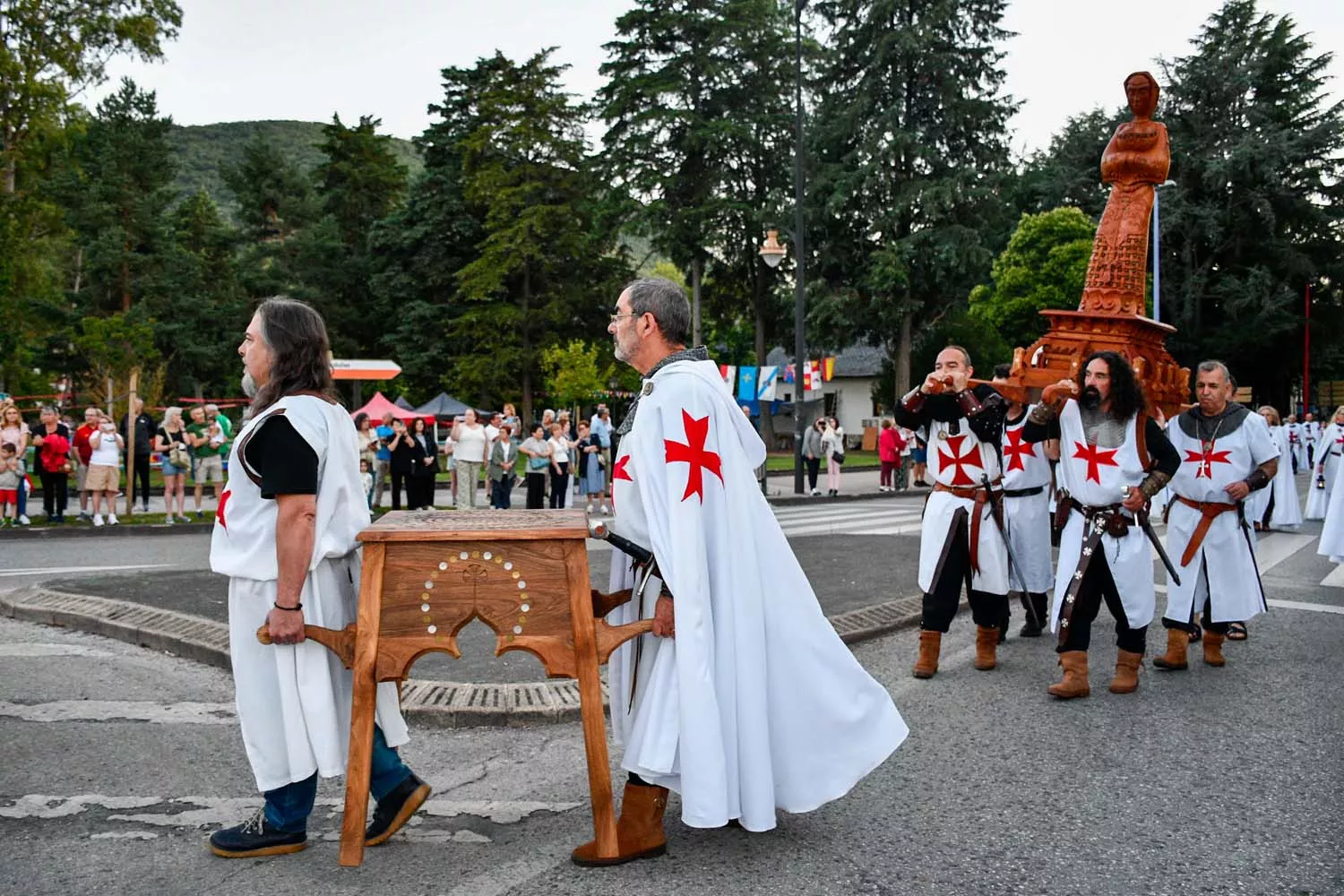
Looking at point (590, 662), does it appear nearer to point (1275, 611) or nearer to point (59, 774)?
point (59, 774)

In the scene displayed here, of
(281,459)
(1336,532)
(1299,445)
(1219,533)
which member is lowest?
(1336,532)

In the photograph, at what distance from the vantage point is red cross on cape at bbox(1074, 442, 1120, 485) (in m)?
6.21

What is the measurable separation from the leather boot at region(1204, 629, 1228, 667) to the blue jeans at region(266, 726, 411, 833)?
523 centimetres

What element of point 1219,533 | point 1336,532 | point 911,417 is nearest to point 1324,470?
point 1336,532

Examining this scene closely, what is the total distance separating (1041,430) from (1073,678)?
1.46 m

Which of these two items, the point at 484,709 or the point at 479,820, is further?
the point at 484,709

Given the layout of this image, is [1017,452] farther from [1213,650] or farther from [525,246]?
[525,246]

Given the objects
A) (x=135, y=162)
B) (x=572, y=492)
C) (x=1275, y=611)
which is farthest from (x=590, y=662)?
(x=135, y=162)

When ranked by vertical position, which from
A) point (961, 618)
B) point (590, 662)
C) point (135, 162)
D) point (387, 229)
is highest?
point (135, 162)

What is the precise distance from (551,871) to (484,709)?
2.01 metres

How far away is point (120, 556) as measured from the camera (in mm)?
12391

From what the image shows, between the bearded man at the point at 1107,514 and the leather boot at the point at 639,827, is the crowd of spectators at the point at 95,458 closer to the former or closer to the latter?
the bearded man at the point at 1107,514

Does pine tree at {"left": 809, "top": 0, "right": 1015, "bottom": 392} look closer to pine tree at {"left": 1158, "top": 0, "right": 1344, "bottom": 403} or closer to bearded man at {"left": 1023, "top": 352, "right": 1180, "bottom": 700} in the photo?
pine tree at {"left": 1158, "top": 0, "right": 1344, "bottom": 403}

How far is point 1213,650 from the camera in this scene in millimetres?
6934
